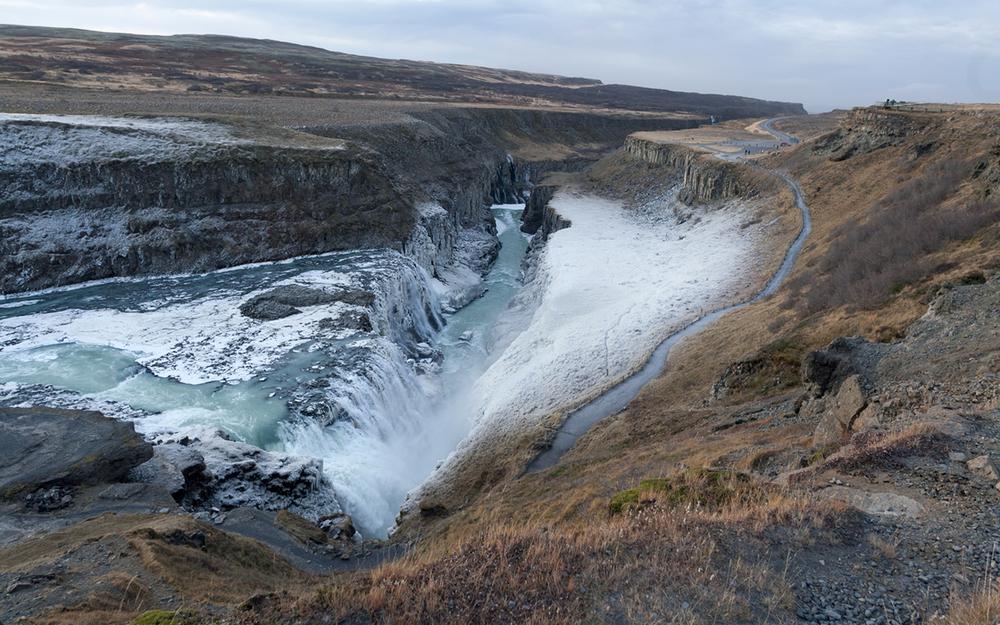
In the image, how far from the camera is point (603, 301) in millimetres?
37688

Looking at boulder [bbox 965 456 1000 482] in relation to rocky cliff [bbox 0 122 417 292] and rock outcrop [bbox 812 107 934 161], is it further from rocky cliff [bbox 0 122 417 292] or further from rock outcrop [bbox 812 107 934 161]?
rock outcrop [bbox 812 107 934 161]

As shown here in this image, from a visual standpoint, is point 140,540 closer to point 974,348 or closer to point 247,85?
point 974,348

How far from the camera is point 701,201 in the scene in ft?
185

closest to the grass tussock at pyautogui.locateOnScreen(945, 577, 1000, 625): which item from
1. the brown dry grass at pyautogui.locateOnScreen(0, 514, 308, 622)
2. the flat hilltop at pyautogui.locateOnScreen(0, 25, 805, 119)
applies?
the brown dry grass at pyautogui.locateOnScreen(0, 514, 308, 622)

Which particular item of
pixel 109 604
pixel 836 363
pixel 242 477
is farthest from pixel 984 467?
pixel 242 477

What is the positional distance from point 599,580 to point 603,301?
30574mm

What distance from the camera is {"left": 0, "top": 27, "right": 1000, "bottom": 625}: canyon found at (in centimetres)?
830

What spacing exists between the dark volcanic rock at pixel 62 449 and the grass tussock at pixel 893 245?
2504cm

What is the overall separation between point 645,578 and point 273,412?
1889cm

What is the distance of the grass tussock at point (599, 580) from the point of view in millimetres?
7316

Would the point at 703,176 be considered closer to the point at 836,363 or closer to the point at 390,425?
the point at 390,425

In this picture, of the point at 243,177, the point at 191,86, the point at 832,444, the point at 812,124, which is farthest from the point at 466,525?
the point at 812,124

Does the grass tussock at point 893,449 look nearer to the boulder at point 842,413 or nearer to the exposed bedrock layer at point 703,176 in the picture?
the boulder at point 842,413

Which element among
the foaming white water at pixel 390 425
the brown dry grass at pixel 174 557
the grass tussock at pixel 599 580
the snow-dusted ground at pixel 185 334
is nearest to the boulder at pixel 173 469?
the brown dry grass at pixel 174 557
